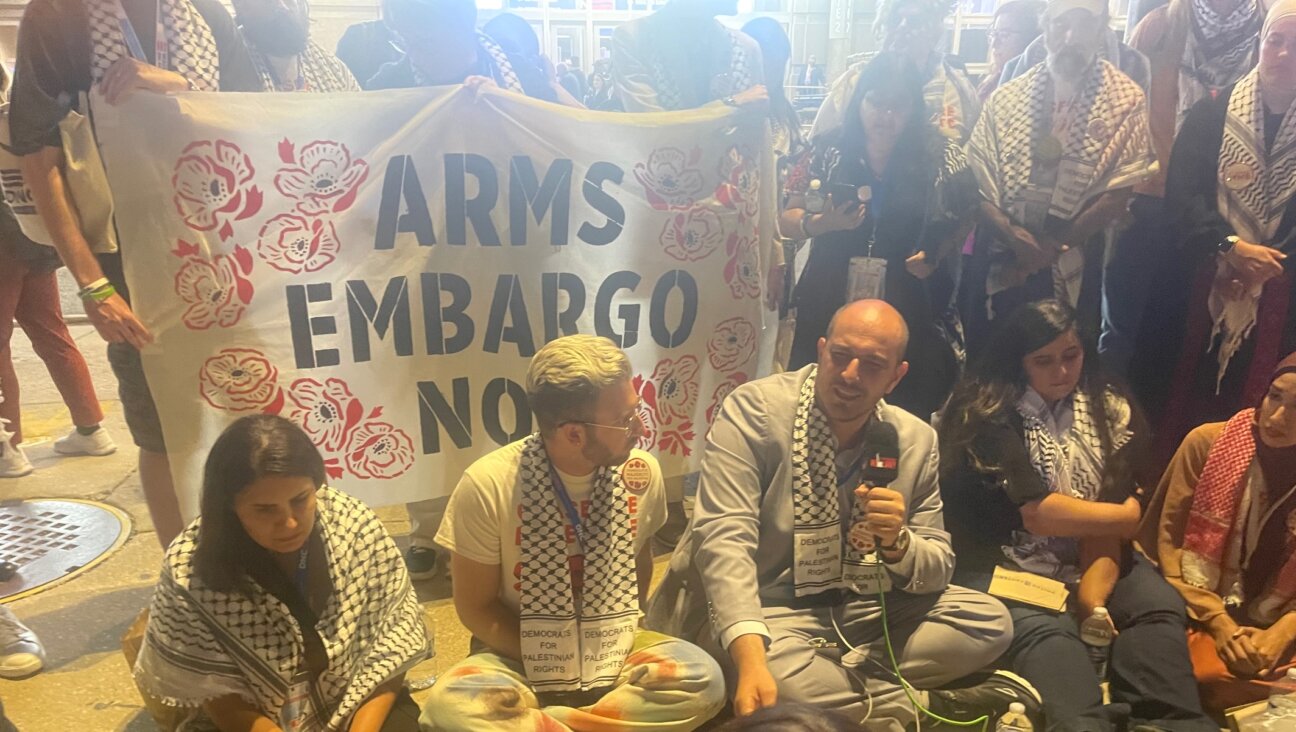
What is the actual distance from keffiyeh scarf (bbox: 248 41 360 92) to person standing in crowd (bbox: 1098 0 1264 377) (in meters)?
3.13

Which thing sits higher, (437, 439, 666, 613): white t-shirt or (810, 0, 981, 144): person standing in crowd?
(810, 0, 981, 144): person standing in crowd

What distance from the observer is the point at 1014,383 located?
2.81 meters

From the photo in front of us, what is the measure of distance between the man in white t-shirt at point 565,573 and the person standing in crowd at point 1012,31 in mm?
3347

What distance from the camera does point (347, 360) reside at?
2891 millimetres

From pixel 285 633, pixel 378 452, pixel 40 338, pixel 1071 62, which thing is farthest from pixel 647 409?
pixel 40 338

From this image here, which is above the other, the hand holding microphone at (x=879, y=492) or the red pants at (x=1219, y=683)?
the hand holding microphone at (x=879, y=492)

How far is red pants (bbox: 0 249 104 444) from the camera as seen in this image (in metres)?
3.92

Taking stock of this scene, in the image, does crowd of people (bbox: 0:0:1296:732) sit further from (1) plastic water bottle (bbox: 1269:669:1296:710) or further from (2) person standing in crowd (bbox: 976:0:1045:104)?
(2) person standing in crowd (bbox: 976:0:1045:104)

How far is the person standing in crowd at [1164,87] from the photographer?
11.8ft

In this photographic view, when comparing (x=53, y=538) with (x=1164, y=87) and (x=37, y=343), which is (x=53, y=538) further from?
(x=1164, y=87)

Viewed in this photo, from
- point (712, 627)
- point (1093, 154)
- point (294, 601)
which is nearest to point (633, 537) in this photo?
point (712, 627)

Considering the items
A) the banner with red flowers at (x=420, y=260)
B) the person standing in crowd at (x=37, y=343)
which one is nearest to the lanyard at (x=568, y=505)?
the banner with red flowers at (x=420, y=260)

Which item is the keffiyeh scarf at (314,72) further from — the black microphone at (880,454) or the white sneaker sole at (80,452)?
the white sneaker sole at (80,452)

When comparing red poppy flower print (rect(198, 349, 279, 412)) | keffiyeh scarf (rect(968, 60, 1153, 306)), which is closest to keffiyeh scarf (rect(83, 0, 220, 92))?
red poppy flower print (rect(198, 349, 279, 412))
